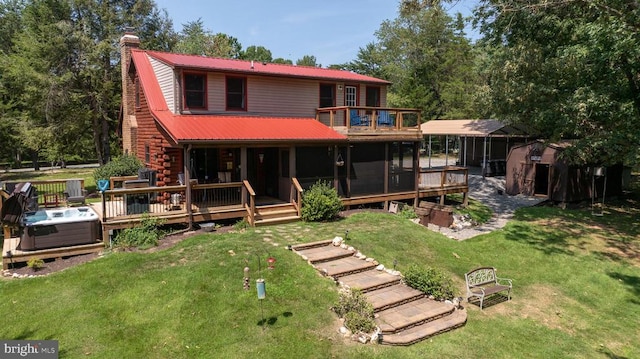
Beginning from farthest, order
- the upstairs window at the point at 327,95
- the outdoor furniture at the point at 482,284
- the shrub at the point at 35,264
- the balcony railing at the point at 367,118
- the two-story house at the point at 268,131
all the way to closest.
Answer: the upstairs window at the point at 327,95 → the balcony railing at the point at 367,118 → the two-story house at the point at 268,131 → the shrub at the point at 35,264 → the outdoor furniture at the point at 482,284

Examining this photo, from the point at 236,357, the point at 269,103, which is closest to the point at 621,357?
the point at 236,357

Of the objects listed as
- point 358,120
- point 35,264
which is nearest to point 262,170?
point 358,120

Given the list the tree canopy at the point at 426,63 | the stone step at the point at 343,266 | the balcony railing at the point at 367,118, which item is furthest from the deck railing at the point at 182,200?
the tree canopy at the point at 426,63

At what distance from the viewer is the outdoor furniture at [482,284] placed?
31.9ft

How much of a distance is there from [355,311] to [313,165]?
8325 millimetres

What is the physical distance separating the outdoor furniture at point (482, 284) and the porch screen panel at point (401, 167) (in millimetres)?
7476

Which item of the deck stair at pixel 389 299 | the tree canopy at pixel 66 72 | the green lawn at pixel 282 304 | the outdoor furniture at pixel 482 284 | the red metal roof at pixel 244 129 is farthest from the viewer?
the tree canopy at pixel 66 72

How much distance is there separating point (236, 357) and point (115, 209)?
869 cm

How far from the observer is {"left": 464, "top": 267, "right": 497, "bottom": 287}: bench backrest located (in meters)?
9.99

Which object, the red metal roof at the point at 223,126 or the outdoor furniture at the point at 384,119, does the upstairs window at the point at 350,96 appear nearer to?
the outdoor furniture at the point at 384,119

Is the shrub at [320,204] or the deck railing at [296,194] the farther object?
the deck railing at [296,194]

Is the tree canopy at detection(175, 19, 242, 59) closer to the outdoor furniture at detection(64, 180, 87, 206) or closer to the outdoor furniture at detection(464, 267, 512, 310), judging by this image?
the outdoor furniture at detection(64, 180, 87, 206)

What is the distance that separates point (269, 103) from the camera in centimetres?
1728

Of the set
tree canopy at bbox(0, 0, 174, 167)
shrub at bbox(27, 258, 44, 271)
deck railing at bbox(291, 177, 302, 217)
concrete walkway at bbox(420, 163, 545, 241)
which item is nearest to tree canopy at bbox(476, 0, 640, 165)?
concrete walkway at bbox(420, 163, 545, 241)
